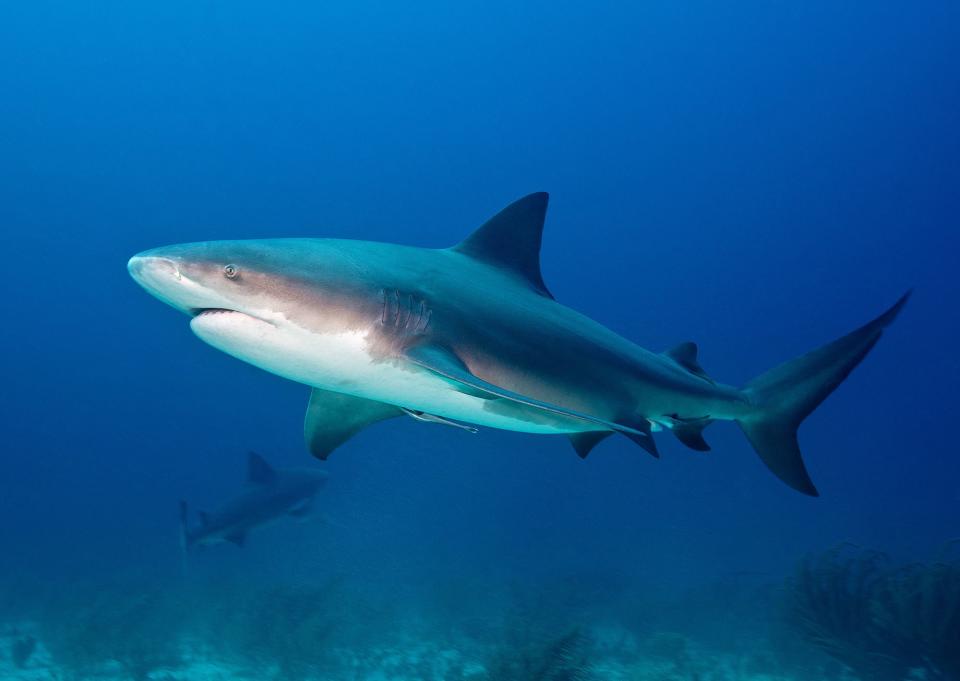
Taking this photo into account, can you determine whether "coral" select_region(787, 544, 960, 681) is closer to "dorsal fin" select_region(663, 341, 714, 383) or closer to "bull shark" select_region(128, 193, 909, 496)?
"bull shark" select_region(128, 193, 909, 496)

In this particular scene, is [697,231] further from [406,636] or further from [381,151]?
[406,636]

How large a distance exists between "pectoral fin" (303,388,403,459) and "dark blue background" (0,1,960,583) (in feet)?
110

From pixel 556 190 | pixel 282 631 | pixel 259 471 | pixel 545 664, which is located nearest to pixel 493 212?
pixel 556 190

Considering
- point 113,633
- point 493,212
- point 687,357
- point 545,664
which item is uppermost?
point 493,212

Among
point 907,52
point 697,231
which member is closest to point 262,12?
point 697,231

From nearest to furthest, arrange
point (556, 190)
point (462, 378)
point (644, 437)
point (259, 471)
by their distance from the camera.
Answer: point (462, 378)
point (644, 437)
point (259, 471)
point (556, 190)

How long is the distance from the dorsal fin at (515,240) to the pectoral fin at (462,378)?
1.37m

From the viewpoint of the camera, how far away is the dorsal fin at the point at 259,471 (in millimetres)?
11384

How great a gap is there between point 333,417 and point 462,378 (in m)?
1.50

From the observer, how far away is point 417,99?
7275 centimetres

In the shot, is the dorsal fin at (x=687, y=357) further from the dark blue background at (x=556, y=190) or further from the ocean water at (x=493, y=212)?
the dark blue background at (x=556, y=190)

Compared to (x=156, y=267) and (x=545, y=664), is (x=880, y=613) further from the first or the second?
(x=156, y=267)

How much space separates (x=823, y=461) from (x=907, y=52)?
36716mm

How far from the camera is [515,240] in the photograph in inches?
159
